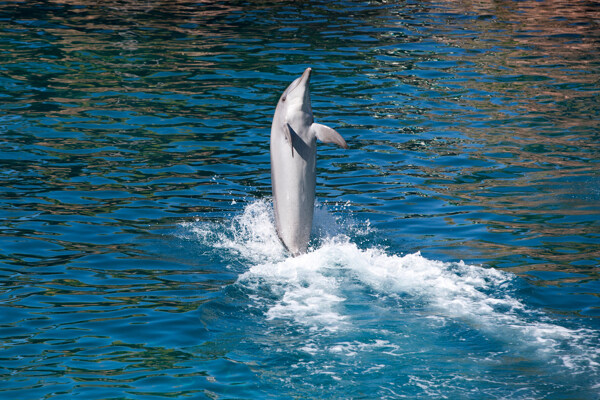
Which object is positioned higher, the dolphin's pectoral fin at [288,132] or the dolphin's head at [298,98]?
the dolphin's head at [298,98]

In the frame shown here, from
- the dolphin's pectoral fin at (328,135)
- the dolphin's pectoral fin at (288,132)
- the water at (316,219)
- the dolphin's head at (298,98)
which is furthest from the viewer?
the dolphin's head at (298,98)

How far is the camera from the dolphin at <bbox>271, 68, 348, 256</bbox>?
9164 millimetres

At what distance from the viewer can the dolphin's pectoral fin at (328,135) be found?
9.02 m

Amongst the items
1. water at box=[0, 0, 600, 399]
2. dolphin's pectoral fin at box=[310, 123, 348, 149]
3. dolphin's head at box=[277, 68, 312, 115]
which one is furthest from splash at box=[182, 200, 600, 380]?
dolphin's head at box=[277, 68, 312, 115]

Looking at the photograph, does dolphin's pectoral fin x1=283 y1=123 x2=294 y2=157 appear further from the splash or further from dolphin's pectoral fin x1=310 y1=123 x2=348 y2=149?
the splash

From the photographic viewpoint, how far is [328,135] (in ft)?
29.8

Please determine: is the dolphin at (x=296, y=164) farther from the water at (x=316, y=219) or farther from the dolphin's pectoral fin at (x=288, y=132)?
the water at (x=316, y=219)

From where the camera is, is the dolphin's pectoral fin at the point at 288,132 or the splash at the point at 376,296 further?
the dolphin's pectoral fin at the point at 288,132

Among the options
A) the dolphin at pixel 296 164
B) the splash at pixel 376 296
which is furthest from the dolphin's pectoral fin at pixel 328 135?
the splash at pixel 376 296

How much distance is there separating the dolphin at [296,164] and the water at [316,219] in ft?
1.30

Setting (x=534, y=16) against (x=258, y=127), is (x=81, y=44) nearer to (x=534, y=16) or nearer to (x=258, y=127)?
(x=258, y=127)

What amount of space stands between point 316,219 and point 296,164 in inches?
58.1

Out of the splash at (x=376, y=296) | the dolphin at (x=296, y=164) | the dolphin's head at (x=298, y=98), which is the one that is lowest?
the splash at (x=376, y=296)

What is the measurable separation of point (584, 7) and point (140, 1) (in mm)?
14329
